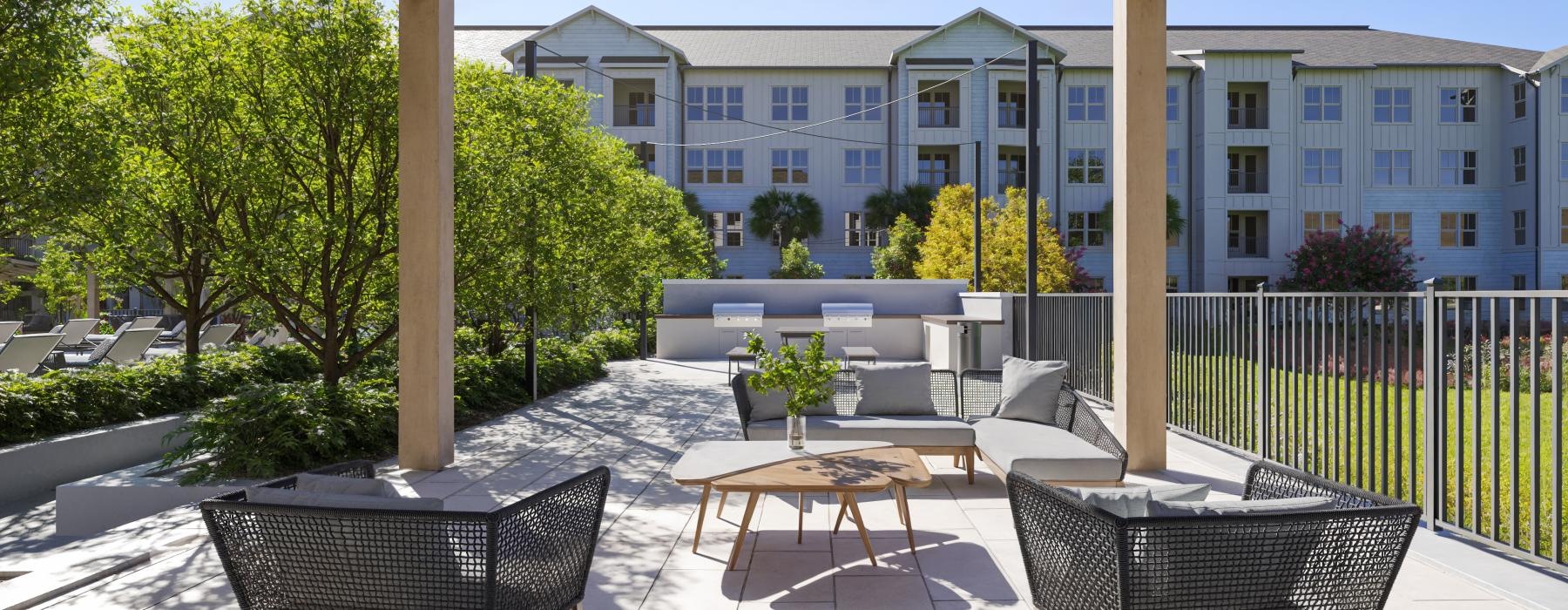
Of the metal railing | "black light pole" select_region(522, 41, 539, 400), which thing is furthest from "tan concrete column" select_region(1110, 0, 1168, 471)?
"black light pole" select_region(522, 41, 539, 400)

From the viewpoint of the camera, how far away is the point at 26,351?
10844 mm

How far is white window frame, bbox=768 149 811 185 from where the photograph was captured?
30.7m

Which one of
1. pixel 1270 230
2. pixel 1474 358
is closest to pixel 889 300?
pixel 1474 358

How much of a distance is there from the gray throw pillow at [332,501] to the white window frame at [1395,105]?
3575 centimetres

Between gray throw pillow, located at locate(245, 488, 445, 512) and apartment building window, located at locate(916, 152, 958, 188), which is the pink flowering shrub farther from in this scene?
gray throw pillow, located at locate(245, 488, 445, 512)

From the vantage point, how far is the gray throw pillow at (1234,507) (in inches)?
105

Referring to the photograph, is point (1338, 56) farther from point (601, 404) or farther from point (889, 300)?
point (601, 404)

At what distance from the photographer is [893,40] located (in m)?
33.3

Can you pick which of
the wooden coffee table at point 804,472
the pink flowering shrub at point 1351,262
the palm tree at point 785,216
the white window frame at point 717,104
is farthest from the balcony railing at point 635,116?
the wooden coffee table at point 804,472

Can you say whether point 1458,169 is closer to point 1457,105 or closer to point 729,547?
point 1457,105

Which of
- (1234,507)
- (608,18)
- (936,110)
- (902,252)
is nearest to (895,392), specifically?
(1234,507)

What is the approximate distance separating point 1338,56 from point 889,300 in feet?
73.7

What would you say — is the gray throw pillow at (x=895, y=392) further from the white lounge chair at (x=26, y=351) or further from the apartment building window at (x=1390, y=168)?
the apartment building window at (x=1390, y=168)

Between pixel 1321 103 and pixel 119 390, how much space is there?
33752 mm
